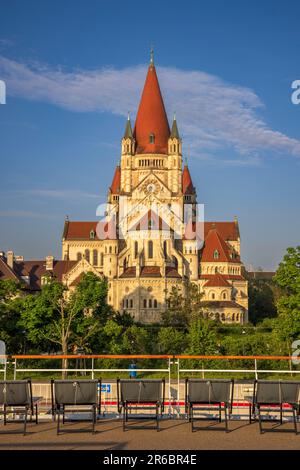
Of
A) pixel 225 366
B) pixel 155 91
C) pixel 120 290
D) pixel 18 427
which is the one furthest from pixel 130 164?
pixel 18 427

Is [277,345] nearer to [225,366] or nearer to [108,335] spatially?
[225,366]

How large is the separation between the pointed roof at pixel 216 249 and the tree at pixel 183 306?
7151 mm

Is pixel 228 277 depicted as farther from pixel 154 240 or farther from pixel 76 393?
pixel 76 393

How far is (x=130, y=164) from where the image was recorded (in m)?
104

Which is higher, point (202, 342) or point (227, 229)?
point (227, 229)

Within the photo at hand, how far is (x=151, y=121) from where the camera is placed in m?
107

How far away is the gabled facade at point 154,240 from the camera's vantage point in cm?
9194

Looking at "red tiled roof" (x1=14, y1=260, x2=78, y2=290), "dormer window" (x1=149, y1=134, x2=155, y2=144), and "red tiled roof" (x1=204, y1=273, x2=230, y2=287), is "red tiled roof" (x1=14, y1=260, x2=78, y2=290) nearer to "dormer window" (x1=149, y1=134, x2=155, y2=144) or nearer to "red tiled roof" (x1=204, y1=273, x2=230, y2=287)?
"dormer window" (x1=149, y1=134, x2=155, y2=144)

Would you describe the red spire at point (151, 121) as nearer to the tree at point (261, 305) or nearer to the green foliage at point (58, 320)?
the tree at point (261, 305)

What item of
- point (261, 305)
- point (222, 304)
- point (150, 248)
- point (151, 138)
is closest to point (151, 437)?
point (222, 304)

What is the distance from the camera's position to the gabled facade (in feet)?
302

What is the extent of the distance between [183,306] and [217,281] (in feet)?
31.2
